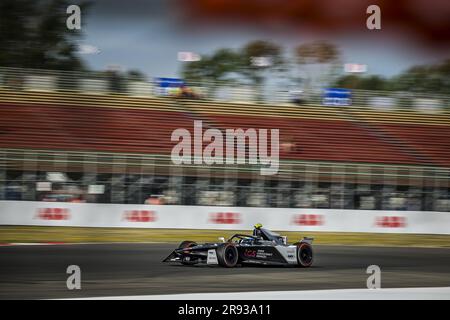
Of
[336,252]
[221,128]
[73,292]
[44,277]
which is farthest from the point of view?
[221,128]

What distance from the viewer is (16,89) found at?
1536 centimetres

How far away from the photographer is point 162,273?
830 cm

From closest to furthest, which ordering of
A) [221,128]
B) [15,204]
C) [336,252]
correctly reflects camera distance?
1. [336,252]
2. [15,204]
3. [221,128]

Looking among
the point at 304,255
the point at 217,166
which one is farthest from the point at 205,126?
the point at 304,255

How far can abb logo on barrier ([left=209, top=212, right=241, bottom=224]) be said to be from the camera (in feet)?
46.3

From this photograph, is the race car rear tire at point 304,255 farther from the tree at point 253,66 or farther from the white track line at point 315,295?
the tree at point 253,66

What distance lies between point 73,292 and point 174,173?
7688 mm

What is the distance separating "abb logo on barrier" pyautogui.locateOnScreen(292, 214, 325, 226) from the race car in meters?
4.60

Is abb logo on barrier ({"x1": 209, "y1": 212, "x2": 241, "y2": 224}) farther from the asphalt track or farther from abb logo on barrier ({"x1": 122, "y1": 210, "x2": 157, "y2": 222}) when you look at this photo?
the asphalt track

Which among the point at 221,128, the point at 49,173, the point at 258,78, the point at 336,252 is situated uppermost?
the point at 258,78

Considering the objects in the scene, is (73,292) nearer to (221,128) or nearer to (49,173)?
(49,173)

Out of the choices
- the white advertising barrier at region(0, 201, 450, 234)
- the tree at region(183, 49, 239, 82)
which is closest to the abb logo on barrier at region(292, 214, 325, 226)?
the white advertising barrier at region(0, 201, 450, 234)

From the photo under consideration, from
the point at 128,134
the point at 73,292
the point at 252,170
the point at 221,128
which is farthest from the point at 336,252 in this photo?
the point at 73,292

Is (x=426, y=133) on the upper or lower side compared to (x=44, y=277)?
upper
